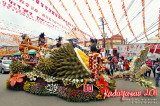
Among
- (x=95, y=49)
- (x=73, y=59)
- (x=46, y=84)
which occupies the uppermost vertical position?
(x=95, y=49)

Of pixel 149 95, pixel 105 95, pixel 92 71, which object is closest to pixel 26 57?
pixel 92 71

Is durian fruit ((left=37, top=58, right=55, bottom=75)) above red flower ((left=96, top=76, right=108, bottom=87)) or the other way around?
above

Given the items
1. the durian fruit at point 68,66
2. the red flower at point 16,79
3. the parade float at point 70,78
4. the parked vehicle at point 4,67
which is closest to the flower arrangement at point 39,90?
the parade float at point 70,78

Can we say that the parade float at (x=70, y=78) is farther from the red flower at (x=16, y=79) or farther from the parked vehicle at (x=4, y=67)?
the parked vehicle at (x=4, y=67)

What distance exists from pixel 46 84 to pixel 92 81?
2119 millimetres

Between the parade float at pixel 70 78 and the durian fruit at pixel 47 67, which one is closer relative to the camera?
the parade float at pixel 70 78

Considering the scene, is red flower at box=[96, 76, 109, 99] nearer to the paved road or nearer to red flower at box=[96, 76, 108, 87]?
red flower at box=[96, 76, 108, 87]

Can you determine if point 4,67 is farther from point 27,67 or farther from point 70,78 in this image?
point 70,78

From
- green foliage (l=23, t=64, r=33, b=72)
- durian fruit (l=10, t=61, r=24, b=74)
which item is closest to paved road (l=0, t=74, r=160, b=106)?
durian fruit (l=10, t=61, r=24, b=74)

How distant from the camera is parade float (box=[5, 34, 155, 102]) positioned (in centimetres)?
489

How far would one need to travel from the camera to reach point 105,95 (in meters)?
4.86

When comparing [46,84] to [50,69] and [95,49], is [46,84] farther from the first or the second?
[95,49]

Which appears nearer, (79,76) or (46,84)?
(79,76)

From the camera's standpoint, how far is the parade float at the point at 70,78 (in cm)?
489
